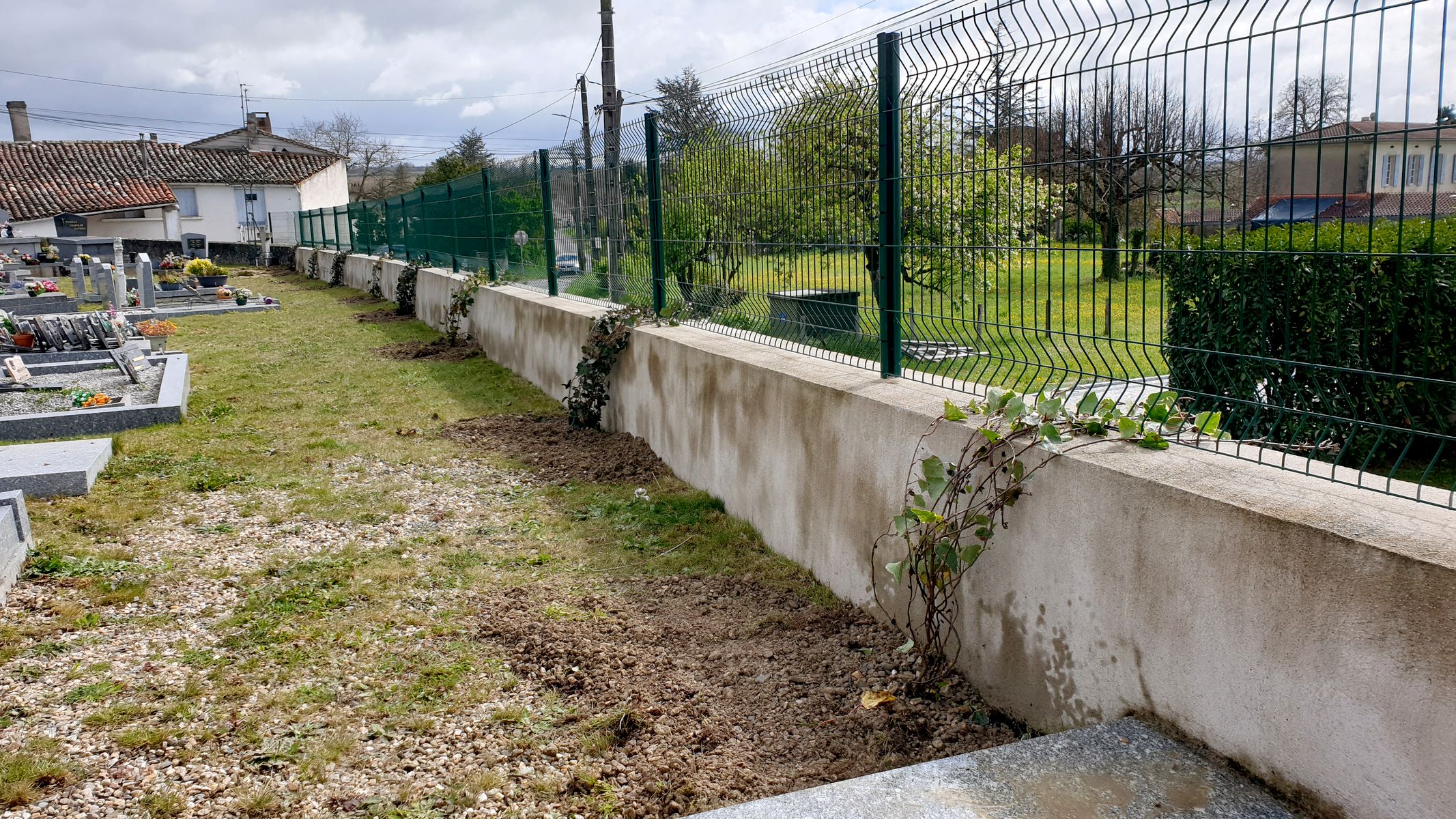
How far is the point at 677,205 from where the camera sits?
6.53m

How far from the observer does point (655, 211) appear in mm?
6879

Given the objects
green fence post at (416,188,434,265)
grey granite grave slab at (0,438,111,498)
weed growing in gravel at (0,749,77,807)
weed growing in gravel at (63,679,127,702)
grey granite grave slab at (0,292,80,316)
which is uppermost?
green fence post at (416,188,434,265)

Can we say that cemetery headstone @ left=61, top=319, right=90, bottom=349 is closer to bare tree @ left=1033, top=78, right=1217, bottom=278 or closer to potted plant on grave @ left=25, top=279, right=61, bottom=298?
potted plant on grave @ left=25, top=279, right=61, bottom=298

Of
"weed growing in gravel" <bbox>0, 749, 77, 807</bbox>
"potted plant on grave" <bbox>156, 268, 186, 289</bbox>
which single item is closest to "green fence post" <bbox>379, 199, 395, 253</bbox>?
"potted plant on grave" <bbox>156, 268, 186, 289</bbox>

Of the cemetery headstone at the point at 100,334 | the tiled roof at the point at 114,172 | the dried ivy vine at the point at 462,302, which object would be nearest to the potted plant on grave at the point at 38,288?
the cemetery headstone at the point at 100,334


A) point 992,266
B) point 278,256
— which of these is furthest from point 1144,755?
point 278,256

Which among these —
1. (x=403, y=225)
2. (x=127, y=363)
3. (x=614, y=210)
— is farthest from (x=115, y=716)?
(x=403, y=225)

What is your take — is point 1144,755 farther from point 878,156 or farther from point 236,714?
point 236,714

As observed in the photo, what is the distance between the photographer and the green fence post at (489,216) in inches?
470

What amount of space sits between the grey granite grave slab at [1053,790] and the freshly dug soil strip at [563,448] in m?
4.05

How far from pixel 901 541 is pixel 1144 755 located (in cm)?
144

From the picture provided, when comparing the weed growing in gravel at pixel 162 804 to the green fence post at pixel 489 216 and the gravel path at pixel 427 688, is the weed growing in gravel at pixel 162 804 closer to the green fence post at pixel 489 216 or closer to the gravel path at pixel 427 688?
the gravel path at pixel 427 688

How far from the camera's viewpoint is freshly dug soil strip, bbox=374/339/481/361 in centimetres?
1226

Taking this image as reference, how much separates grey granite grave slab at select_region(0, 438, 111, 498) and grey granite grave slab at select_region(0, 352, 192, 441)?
1.14 m
